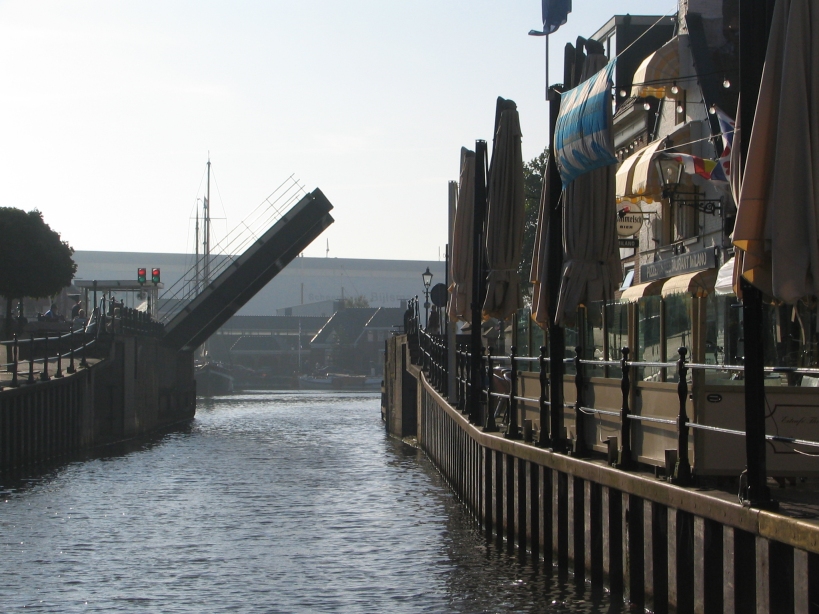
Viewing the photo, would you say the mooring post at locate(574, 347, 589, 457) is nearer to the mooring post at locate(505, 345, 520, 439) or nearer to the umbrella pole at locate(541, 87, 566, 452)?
the umbrella pole at locate(541, 87, 566, 452)

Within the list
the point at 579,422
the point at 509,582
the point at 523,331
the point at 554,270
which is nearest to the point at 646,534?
the point at 579,422

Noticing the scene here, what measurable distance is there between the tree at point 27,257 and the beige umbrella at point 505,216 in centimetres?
2163

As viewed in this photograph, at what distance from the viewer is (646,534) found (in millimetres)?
8586

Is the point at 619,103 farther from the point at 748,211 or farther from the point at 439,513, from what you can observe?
the point at 748,211

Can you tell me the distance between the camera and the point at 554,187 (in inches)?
519

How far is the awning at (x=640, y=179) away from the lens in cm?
2273

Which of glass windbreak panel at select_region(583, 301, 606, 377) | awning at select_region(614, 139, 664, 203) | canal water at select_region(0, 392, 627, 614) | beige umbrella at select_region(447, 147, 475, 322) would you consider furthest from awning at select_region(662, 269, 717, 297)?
glass windbreak panel at select_region(583, 301, 606, 377)

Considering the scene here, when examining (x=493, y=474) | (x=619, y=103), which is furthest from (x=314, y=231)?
(x=493, y=474)

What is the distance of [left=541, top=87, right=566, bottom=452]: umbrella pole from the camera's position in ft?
40.4

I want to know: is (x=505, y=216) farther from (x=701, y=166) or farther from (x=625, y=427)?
(x=625, y=427)

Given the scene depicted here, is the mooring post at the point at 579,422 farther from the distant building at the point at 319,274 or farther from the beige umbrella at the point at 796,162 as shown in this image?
the distant building at the point at 319,274

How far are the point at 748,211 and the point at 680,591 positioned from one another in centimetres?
273

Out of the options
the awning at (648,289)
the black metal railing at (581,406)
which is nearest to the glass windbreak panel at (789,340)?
the black metal railing at (581,406)

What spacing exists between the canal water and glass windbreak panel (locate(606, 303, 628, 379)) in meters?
2.05
